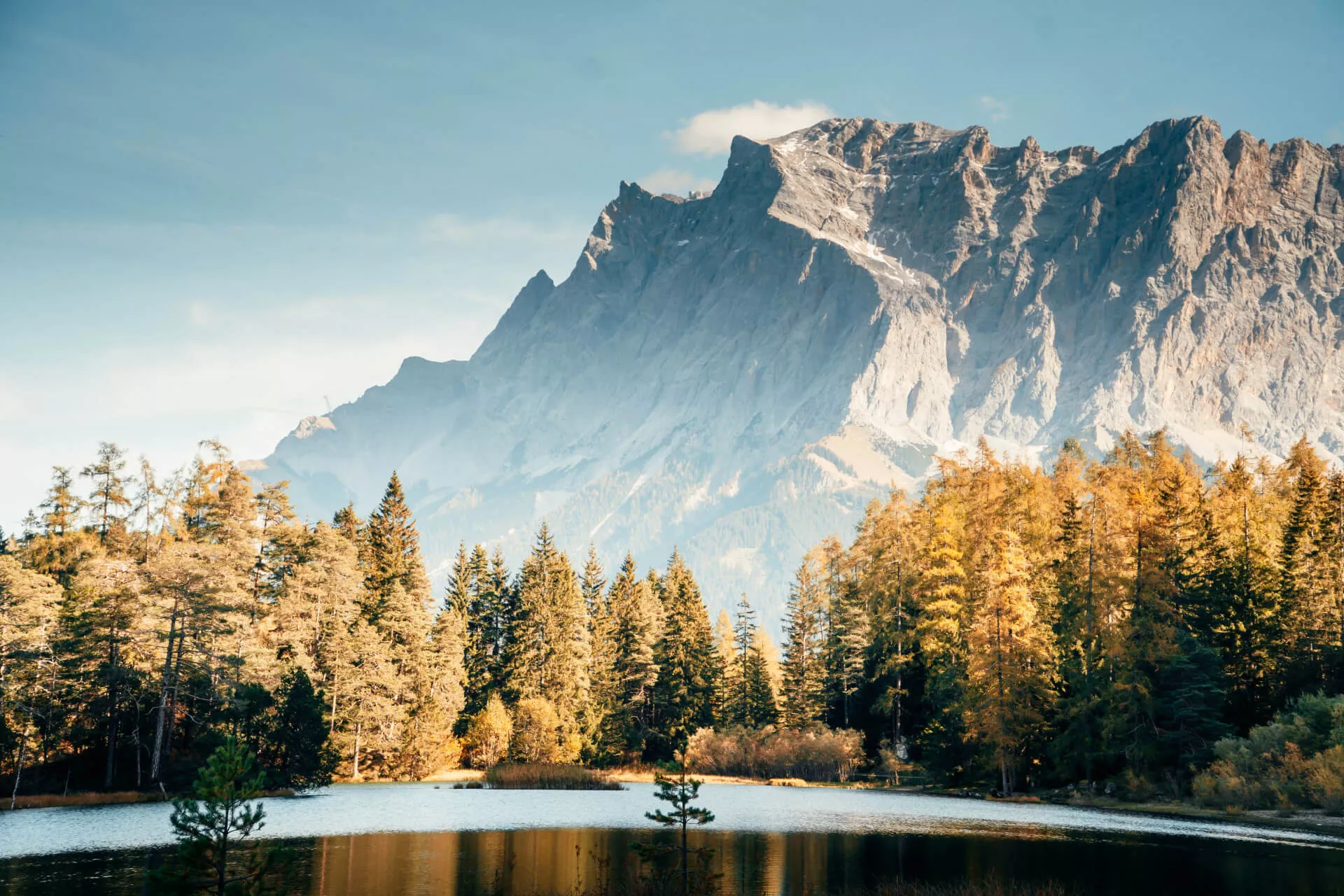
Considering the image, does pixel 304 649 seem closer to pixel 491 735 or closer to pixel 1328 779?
pixel 491 735

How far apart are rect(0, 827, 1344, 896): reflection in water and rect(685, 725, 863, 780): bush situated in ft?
120

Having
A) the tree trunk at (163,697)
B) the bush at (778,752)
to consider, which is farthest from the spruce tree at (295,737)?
the bush at (778,752)

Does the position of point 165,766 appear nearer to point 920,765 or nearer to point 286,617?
point 286,617

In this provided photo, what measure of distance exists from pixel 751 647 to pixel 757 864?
213ft

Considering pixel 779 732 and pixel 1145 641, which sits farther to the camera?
pixel 779 732

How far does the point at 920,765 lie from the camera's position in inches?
2908

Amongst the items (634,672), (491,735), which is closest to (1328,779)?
(491,735)

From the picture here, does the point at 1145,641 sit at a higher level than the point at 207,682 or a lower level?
higher

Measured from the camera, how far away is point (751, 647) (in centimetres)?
9662

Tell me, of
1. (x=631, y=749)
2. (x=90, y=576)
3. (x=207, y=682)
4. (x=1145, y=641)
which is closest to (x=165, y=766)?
(x=207, y=682)

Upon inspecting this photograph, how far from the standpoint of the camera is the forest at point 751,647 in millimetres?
54969

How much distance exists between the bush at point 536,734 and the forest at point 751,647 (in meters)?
0.21

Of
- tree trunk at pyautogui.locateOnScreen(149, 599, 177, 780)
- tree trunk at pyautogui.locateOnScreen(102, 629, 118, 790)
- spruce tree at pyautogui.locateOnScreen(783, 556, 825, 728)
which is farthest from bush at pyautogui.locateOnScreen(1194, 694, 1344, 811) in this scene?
tree trunk at pyautogui.locateOnScreen(102, 629, 118, 790)

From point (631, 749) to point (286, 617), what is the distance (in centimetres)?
3380
